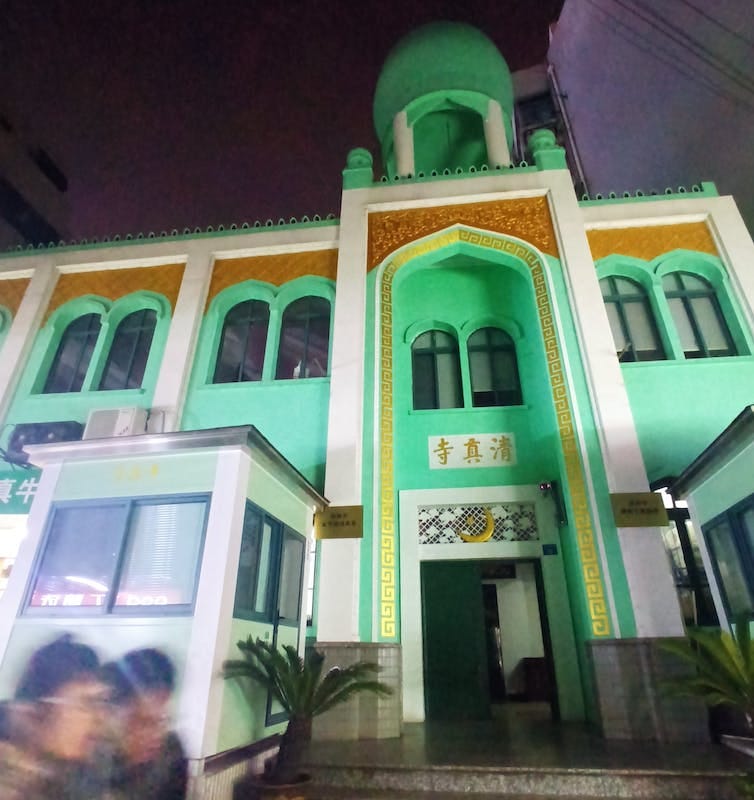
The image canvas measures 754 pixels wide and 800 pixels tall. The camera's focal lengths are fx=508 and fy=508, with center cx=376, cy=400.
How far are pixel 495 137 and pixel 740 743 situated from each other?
992cm

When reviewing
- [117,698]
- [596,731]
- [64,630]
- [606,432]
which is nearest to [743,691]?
[596,731]

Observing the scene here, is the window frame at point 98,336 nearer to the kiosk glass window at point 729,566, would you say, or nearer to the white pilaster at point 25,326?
the white pilaster at point 25,326

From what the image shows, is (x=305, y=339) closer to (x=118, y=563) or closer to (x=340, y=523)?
(x=340, y=523)

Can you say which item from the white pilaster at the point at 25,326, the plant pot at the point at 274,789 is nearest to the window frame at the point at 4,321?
the white pilaster at the point at 25,326

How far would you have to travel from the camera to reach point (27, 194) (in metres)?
15.4

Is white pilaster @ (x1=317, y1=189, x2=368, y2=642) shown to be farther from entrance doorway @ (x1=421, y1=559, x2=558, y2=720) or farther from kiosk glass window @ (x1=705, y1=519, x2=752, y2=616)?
kiosk glass window @ (x1=705, y1=519, x2=752, y2=616)

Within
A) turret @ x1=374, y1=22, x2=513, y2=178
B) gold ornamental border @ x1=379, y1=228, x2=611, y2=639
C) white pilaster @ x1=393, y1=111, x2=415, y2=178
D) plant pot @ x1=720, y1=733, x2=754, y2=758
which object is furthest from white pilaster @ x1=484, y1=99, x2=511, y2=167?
plant pot @ x1=720, y1=733, x2=754, y2=758

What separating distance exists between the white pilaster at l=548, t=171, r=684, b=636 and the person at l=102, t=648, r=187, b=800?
14.9 ft

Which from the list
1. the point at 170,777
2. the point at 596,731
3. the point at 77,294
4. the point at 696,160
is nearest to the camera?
the point at 170,777

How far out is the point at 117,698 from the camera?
367cm

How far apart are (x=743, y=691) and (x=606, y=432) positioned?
3.02 m

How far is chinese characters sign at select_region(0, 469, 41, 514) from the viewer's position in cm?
694

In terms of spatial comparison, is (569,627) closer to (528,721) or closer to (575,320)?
(528,721)

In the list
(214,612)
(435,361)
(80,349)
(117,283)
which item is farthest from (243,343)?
(214,612)
